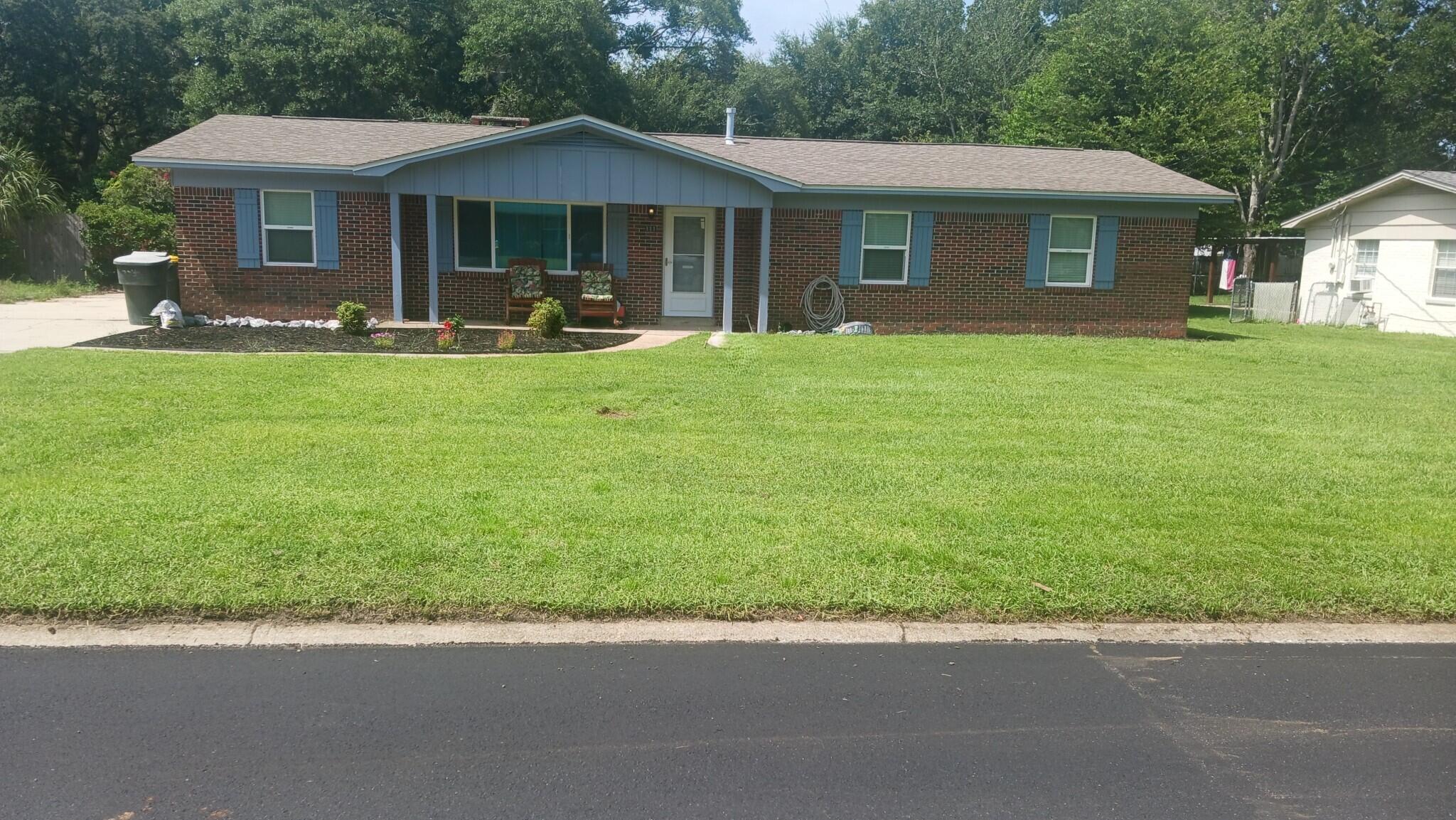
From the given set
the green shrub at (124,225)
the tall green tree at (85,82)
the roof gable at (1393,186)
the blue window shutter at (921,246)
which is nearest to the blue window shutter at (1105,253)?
the blue window shutter at (921,246)

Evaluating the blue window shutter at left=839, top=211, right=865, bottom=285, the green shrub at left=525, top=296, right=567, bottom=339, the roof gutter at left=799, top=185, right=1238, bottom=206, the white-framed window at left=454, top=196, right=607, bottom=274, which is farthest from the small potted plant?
the blue window shutter at left=839, top=211, right=865, bottom=285

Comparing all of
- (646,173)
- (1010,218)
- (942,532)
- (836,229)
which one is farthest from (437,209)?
(942,532)

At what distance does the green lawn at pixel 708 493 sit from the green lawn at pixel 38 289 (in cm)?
1231

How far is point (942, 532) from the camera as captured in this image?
6289 mm

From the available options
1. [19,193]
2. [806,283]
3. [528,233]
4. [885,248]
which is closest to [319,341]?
[528,233]

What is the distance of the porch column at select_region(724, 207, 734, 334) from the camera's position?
1764cm

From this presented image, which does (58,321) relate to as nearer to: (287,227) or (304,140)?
(287,227)

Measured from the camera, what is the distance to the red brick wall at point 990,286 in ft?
60.8

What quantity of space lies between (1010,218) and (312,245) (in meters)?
11.9

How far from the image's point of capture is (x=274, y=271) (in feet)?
57.8

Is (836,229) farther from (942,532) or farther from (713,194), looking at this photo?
(942,532)

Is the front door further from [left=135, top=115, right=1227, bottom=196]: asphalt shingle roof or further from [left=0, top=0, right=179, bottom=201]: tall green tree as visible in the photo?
[left=0, top=0, right=179, bottom=201]: tall green tree

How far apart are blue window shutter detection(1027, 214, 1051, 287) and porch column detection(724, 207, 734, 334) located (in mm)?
5366

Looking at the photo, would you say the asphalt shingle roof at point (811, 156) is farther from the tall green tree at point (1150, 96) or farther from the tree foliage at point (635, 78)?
the tree foliage at point (635, 78)
